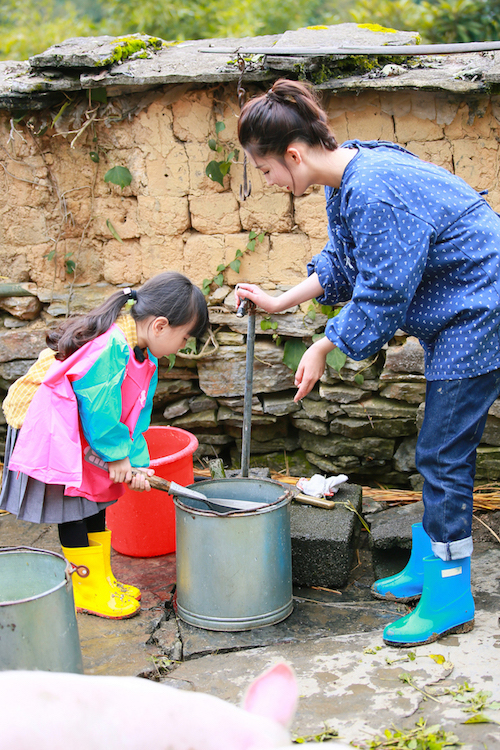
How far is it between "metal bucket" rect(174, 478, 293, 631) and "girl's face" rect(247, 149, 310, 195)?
1.17 meters

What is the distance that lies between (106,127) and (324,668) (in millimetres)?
3084

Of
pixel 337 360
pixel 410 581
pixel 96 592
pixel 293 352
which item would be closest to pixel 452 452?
pixel 410 581

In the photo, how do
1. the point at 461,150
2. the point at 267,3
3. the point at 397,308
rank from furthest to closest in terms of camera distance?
the point at 267,3 < the point at 461,150 < the point at 397,308

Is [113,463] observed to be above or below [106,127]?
below

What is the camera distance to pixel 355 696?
2.09 metres

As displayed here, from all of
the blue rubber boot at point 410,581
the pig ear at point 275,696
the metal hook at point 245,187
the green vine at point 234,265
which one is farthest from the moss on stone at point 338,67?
the pig ear at point 275,696

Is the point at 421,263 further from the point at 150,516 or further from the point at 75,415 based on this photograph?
the point at 150,516

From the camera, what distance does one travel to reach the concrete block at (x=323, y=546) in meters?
2.93

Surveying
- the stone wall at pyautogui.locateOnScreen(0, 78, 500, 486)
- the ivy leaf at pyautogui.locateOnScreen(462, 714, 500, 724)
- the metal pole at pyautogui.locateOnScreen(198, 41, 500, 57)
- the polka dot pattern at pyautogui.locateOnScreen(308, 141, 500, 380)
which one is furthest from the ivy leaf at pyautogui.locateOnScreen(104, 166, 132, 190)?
the ivy leaf at pyautogui.locateOnScreen(462, 714, 500, 724)

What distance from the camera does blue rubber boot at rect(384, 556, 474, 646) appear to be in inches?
93.2

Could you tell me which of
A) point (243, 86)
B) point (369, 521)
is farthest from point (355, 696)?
point (243, 86)

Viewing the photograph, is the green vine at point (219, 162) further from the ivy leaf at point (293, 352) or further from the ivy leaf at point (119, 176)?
the ivy leaf at point (293, 352)

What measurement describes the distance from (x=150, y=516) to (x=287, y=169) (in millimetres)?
1766

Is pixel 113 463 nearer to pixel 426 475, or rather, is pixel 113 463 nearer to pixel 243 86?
pixel 426 475
